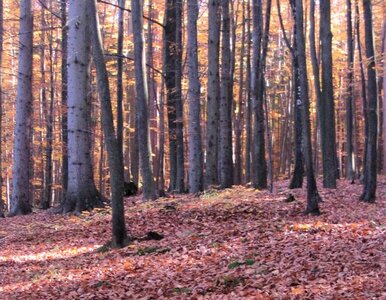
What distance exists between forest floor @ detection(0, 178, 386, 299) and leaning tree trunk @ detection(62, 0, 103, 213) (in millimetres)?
858

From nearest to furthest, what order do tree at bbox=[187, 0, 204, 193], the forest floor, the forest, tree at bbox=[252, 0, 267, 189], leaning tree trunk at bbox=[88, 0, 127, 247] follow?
1. the forest floor
2. the forest
3. leaning tree trunk at bbox=[88, 0, 127, 247]
4. tree at bbox=[187, 0, 204, 193]
5. tree at bbox=[252, 0, 267, 189]

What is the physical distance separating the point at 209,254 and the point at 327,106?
9556mm

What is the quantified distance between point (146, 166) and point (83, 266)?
546 centimetres

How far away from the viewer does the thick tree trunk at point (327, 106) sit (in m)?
16.1

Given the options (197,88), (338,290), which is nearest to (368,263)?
(338,290)

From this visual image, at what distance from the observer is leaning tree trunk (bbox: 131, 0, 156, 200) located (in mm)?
13984

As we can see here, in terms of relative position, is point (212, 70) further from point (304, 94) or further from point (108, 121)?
point (108, 121)

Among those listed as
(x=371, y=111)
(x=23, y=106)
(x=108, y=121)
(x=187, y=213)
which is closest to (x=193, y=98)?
(x=187, y=213)

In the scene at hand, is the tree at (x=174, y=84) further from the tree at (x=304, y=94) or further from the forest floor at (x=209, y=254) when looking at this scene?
the tree at (x=304, y=94)

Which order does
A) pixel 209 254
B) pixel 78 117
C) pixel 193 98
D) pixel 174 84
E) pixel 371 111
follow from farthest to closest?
pixel 174 84
pixel 193 98
pixel 78 117
pixel 371 111
pixel 209 254

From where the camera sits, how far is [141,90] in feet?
46.9

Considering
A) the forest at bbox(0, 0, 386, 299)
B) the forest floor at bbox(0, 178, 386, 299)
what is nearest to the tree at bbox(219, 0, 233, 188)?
the forest at bbox(0, 0, 386, 299)

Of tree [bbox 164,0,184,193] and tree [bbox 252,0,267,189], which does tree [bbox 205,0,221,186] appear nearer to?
tree [bbox 252,0,267,189]

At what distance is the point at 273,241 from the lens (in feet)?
29.5
